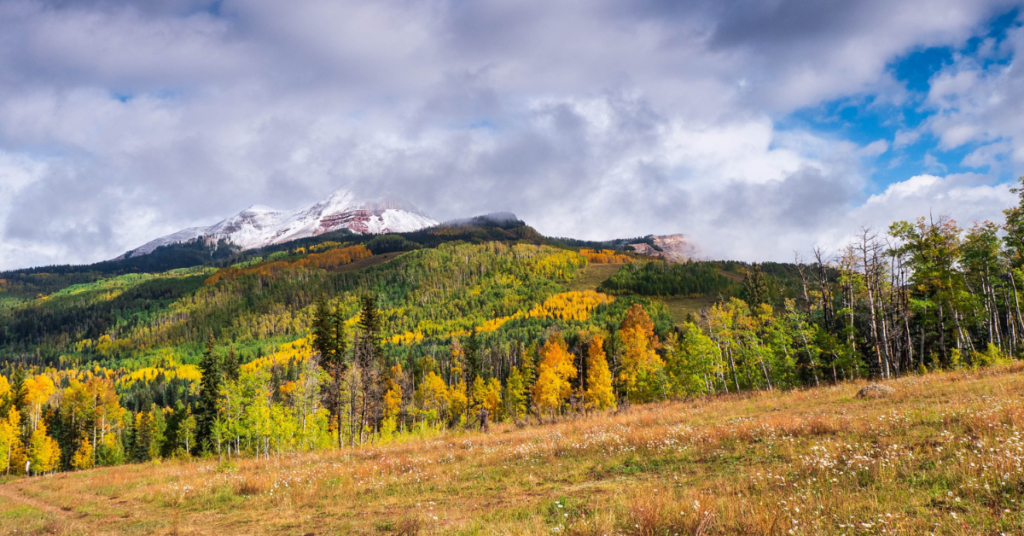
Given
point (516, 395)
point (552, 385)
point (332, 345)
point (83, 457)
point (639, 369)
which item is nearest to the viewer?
point (332, 345)

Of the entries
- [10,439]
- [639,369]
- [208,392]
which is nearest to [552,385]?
[639,369]

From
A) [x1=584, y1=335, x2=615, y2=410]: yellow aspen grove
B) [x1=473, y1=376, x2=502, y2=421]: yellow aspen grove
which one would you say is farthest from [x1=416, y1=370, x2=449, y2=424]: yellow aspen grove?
[x1=584, y1=335, x2=615, y2=410]: yellow aspen grove

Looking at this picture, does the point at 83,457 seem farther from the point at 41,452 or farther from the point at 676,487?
the point at 676,487

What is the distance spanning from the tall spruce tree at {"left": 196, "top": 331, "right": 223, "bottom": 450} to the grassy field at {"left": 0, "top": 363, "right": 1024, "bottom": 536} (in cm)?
3468

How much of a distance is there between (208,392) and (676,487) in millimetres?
63868

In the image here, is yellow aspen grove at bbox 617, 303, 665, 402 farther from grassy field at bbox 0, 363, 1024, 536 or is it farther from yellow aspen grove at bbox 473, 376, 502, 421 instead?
grassy field at bbox 0, 363, 1024, 536

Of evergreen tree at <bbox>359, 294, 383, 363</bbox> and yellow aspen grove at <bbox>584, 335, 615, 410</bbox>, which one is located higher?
evergreen tree at <bbox>359, 294, 383, 363</bbox>

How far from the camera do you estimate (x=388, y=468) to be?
19203mm

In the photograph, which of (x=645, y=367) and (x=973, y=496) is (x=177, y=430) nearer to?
(x=645, y=367)

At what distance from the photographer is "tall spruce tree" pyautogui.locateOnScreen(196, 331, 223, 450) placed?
5597 centimetres

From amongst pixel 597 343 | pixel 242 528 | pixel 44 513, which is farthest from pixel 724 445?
pixel 597 343

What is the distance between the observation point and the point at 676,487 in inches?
429

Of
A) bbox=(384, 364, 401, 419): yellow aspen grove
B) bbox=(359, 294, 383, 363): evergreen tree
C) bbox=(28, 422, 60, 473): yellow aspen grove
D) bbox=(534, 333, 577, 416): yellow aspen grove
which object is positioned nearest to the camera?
bbox=(359, 294, 383, 363): evergreen tree

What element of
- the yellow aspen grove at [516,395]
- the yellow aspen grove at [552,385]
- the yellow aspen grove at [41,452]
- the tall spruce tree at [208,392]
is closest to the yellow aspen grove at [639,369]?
the yellow aspen grove at [552,385]
